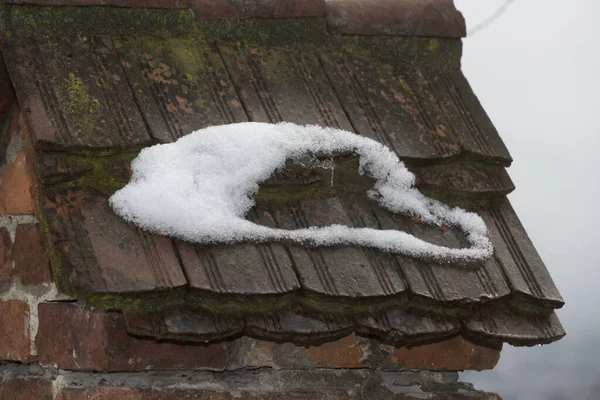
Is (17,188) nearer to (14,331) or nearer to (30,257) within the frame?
(30,257)

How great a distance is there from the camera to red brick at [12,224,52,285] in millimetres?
1492

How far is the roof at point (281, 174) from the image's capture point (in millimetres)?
1337

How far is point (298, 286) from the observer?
138cm

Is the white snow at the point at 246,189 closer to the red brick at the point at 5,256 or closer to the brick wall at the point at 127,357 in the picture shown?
the brick wall at the point at 127,357

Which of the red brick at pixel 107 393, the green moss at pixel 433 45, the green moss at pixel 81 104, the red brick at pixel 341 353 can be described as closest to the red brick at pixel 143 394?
the red brick at pixel 107 393

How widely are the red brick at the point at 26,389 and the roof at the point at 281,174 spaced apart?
0.26 m

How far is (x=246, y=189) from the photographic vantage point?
147cm

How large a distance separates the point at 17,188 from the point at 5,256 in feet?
0.44

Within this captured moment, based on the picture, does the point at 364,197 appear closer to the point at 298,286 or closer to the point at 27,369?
the point at 298,286

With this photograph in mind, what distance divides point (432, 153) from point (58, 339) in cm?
75

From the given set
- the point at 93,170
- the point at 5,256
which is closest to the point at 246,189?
the point at 93,170

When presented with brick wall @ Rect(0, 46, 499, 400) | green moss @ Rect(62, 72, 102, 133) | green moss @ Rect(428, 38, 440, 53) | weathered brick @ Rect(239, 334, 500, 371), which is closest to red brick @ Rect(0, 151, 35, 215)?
brick wall @ Rect(0, 46, 499, 400)

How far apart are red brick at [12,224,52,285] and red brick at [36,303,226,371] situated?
6cm

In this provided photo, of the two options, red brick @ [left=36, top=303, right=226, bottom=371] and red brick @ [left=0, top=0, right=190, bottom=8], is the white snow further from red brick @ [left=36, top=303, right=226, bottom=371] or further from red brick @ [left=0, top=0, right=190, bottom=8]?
red brick @ [left=0, top=0, right=190, bottom=8]
